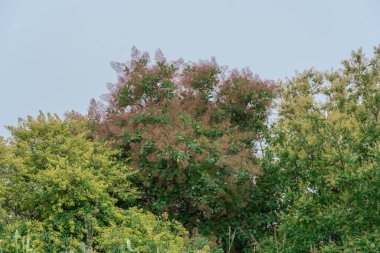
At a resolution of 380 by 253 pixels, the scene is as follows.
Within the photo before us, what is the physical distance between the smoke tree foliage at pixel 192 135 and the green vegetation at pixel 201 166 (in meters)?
0.04

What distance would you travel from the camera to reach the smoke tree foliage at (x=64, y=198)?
1108cm

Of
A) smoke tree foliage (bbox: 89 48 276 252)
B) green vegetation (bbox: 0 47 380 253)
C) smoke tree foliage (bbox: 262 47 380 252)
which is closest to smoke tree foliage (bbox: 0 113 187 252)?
green vegetation (bbox: 0 47 380 253)

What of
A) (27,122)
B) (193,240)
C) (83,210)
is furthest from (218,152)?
(27,122)

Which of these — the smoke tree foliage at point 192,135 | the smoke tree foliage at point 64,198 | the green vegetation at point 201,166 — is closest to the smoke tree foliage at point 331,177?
the green vegetation at point 201,166

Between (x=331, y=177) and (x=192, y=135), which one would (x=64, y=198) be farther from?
(x=331, y=177)

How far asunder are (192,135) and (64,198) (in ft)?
14.0

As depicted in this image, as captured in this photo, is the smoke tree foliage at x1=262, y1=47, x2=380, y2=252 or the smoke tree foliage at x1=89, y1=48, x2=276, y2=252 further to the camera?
the smoke tree foliage at x1=89, y1=48, x2=276, y2=252

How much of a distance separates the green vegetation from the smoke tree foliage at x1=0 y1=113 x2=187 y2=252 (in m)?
0.04

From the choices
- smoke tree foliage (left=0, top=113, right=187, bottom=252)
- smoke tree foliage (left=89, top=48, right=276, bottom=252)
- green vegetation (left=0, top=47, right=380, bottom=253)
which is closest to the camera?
smoke tree foliage (left=0, top=113, right=187, bottom=252)

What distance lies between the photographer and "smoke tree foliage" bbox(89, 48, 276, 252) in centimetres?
1427

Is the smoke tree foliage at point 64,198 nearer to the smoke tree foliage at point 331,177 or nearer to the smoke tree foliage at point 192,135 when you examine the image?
the smoke tree foliage at point 192,135

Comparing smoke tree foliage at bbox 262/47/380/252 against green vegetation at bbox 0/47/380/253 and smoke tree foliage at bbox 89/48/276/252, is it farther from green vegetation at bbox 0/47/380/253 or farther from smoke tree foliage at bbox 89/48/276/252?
smoke tree foliage at bbox 89/48/276/252

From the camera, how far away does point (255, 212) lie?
1586 centimetres

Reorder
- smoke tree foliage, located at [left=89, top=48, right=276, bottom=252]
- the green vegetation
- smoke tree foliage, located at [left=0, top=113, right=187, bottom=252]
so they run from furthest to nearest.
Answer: smoke tree foliage, located at [left=89, top=48, right=276, bottom=252] → the green vegetation → smoke tree foliage, located at [left=0, top=113, right=187, bottom=252]
